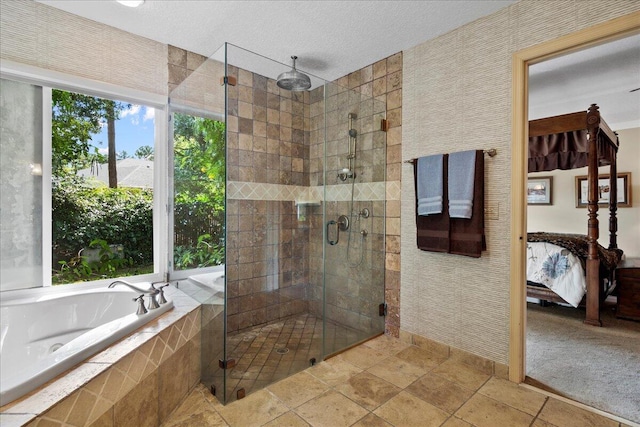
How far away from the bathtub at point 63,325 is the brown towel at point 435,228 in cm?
186

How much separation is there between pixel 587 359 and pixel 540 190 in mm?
4118

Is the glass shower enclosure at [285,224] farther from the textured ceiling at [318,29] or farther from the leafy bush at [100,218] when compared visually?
the leafy bush at [100,218]

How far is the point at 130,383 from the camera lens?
1.41 meters

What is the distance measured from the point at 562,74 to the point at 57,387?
4350mm

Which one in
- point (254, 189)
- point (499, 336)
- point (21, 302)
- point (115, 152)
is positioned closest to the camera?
point (21, 302)

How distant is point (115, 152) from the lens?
8.09 ft

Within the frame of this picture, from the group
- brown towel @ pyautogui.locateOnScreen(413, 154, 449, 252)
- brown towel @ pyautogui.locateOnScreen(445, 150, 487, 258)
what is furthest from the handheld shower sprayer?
brown towel @ pyautogui.locateOnScreen(445, 150, 487, 258)

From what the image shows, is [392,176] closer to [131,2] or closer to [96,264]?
[131,2]

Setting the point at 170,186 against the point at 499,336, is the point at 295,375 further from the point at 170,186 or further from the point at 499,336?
the point at 170,186

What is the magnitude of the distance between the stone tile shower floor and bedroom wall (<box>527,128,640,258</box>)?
4797mm

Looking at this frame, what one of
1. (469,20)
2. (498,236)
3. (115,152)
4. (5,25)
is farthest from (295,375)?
(5,25)

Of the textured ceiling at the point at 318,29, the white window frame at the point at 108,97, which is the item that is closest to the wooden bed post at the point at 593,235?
the textured ceiling at the point at 318,29

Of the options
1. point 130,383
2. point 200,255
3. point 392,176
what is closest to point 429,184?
point 392,176

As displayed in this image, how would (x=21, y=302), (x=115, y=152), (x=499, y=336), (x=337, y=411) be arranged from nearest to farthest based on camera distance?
1. (x=337, y=411)
2. (x=21, y=302)
3. (x=499, y=336)
4. (x=115, y=152)
